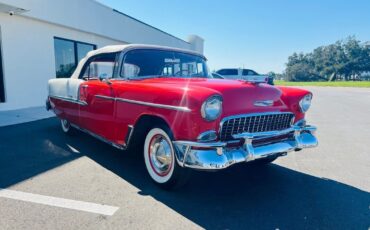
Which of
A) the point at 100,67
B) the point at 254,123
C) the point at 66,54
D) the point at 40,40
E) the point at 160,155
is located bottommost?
the point at 160,155

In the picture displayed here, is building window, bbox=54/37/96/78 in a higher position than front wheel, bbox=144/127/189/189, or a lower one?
higher

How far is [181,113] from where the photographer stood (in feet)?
8.69

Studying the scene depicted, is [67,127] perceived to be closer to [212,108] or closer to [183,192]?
[183,192]

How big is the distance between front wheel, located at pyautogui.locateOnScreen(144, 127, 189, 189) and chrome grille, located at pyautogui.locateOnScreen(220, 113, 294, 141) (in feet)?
1.87

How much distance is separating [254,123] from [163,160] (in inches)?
42.8

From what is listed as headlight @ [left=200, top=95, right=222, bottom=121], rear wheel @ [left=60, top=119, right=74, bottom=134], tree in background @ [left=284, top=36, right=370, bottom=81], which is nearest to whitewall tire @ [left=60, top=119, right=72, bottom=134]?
rear wheel @ [left=60, top=119, right=74, bottom=134]

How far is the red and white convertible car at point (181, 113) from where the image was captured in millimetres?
2600

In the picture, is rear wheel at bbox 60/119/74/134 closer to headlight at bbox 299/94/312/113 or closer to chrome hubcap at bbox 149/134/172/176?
chrome hubcap at bbox 149/134/172/176

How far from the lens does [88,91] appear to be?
4070 mm

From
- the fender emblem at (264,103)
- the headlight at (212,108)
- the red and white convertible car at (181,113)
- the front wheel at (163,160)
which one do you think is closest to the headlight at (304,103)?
the red and white convertible car at (181,113)

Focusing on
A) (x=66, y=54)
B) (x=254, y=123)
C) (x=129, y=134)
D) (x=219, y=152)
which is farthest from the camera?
(x=66, y=54)

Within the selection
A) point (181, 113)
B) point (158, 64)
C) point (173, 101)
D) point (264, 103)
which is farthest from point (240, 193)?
point (158, 64)

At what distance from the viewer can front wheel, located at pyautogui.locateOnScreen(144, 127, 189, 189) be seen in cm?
287

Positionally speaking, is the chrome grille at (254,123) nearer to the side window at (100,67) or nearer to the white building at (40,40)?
the side window at (100,67)
